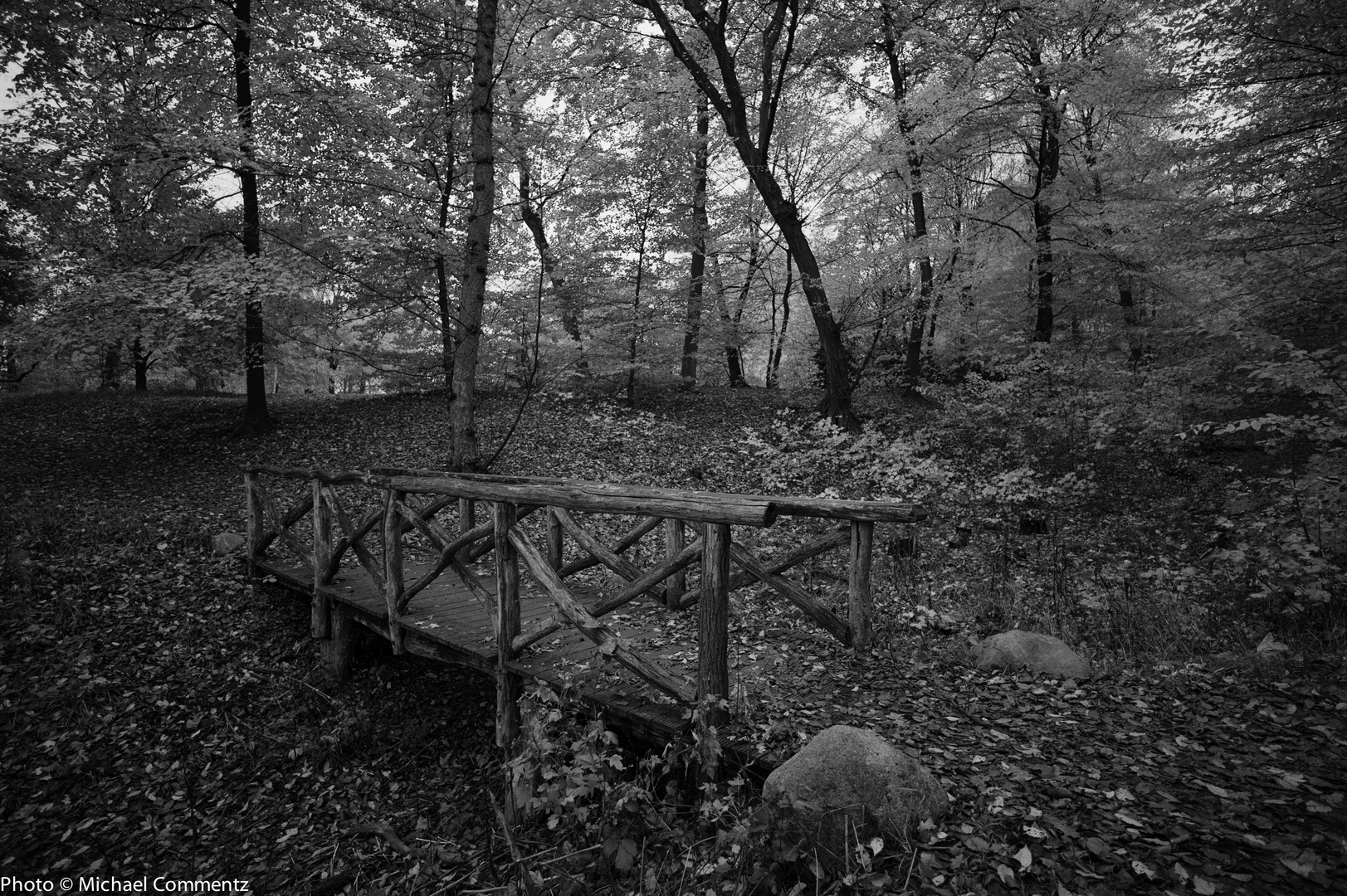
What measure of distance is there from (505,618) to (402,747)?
213 cm

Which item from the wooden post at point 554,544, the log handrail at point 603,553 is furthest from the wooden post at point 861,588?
the wooden post at point 554,544

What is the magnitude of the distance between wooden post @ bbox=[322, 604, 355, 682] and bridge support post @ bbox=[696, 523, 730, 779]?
16.2ft

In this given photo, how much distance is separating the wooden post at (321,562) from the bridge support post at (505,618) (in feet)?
10.6

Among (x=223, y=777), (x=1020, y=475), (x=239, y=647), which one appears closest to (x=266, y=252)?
(x=239, y=647)

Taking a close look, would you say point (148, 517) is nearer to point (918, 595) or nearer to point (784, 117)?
point (918, 595)

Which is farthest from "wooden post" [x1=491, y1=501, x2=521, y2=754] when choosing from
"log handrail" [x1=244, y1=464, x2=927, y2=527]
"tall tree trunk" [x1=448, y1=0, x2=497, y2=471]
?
"tall tree trunk" [x1=448, y1=0, x2=497, y2=471]

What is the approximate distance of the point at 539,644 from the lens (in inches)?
220

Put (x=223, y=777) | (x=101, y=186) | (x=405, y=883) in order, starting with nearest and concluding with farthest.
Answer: (x=405, y=883) → (x=223, y=777) → (x=101, y=186)

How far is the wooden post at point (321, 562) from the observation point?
7078 mm

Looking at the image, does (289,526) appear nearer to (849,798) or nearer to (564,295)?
(849,798)

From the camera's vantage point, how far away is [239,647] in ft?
23.3

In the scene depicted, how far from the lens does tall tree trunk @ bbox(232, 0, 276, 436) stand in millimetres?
12047

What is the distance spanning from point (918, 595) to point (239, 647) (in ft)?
25.3

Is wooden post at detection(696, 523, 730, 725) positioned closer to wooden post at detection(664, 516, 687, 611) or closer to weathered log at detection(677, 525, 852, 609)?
weathered log at detection(677, 525, 852, 609)
